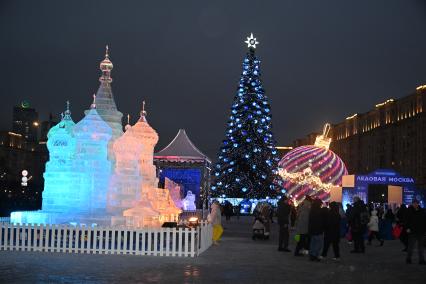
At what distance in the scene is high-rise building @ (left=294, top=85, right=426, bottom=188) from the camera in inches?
3696

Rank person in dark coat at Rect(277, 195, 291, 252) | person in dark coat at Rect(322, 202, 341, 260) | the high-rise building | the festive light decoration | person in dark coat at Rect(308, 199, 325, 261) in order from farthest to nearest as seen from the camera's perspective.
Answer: the high-rise building, the festive light decoration, person in dark coat at Rect(277, 195, 291, 252), person in dark coat at Rect(322, 202, 341, 260), person in dark coat at Rect(308, 199, 325, 261)

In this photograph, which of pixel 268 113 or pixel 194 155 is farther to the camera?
pixel 268 113

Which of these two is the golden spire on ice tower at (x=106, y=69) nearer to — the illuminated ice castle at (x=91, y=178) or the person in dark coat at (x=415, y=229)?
the illuminated ice castle at (x=91, y=178)

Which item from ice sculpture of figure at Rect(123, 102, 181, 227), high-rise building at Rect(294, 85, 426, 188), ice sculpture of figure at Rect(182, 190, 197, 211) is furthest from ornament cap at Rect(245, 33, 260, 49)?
high-rise building at Rect(294, 85, 426, 188)

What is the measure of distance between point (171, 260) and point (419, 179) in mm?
83546

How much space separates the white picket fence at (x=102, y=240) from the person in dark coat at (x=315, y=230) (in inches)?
118

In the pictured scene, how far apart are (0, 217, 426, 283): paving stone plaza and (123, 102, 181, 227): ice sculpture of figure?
15.6ft

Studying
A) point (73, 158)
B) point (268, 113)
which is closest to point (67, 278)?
point (73, 158)

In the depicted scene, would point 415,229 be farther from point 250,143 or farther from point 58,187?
point 250,143

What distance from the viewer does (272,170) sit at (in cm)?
5438

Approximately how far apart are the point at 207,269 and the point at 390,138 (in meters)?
99.6

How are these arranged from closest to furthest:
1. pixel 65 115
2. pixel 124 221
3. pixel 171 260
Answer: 1. pixel 171 260
2. pixel 124 221
3. pixel 65 115

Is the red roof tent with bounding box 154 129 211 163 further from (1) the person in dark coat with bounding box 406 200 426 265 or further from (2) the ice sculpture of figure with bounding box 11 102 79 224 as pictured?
(1) the person in dark coat with bounding box 406 200 426 265

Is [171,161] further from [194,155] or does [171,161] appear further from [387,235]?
[387,235]
